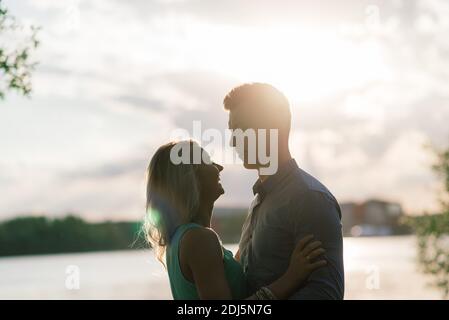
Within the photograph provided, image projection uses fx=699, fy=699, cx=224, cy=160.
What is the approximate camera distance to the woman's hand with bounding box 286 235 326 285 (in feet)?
12.9

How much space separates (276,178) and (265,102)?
19.0 inches

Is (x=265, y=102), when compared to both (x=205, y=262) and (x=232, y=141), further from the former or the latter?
(x=205, y=262)

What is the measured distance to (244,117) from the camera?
443cm

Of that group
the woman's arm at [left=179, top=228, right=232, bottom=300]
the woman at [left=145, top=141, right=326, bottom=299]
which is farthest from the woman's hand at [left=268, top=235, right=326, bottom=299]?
the woman's arm at [left=179, top=228, right=232, bottom=300]

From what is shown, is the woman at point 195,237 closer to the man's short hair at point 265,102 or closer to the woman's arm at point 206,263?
the woman's arm at point 206,263

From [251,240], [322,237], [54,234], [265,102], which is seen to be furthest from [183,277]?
[54,234]

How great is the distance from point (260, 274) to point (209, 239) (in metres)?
0.52

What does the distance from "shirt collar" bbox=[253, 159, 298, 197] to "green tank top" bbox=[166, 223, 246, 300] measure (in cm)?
48

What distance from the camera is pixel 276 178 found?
14.2 ft

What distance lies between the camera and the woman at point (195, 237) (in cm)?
380

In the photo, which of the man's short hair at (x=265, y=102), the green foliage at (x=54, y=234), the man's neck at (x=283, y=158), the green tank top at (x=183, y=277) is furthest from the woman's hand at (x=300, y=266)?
the green foliage at (x=54, y=234)

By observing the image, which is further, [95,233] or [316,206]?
[95,233]
